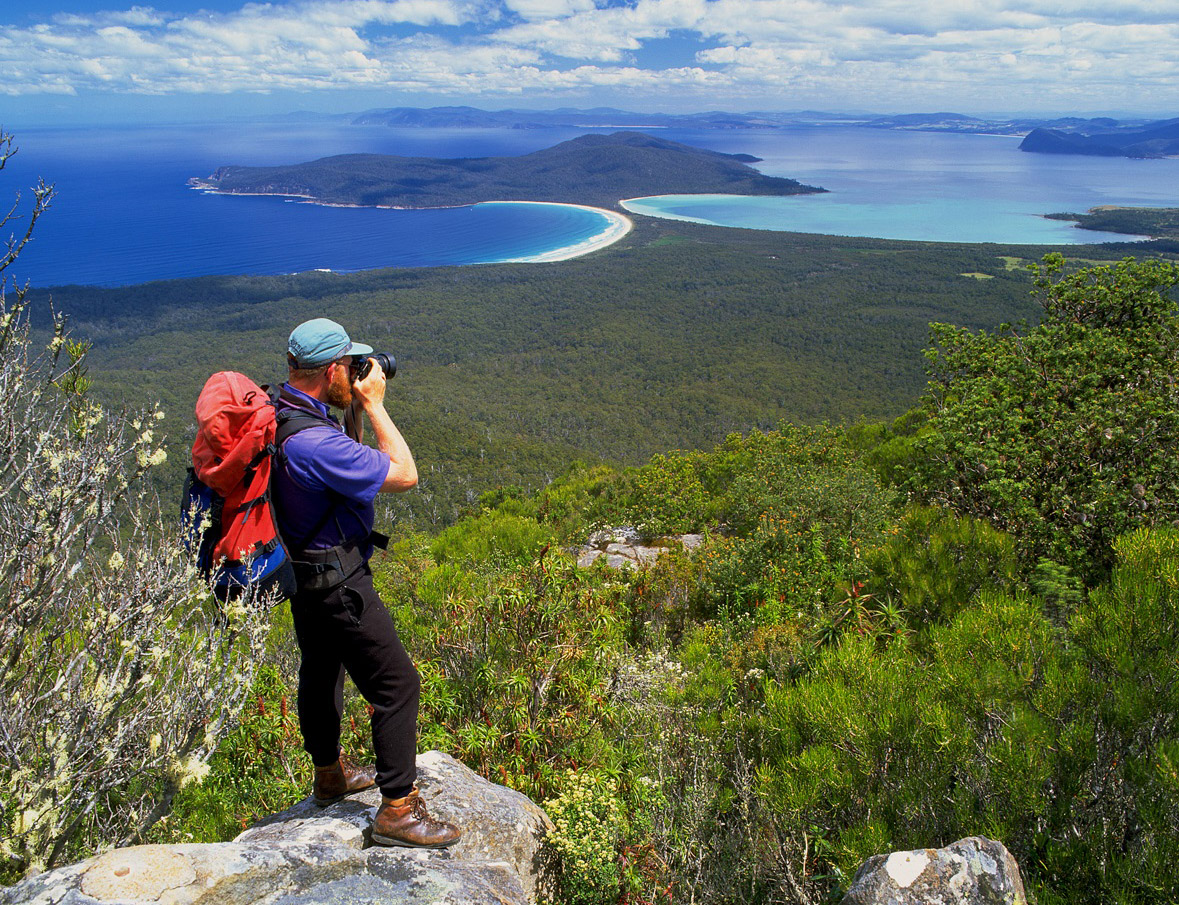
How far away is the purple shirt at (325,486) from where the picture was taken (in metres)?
1.91

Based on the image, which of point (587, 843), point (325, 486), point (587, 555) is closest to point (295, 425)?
point (325, 486)

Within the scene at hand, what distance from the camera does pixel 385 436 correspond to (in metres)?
2.17

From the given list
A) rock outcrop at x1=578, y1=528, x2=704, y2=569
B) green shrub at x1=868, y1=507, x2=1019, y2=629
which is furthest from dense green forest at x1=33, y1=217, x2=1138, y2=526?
green shrub at x1=868, y1=507, x2=1019, y2=629

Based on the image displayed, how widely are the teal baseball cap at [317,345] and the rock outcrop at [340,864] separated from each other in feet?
4.40

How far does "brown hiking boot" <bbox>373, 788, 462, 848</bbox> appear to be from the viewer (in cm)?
201

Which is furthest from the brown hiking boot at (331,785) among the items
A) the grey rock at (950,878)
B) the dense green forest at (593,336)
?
the dense green forest at (593,336)

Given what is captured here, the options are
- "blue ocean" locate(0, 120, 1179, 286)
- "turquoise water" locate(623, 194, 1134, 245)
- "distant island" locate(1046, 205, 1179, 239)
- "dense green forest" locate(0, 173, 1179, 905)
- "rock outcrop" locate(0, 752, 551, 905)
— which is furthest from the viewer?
"blue ocean" locate(0, 120, 1179, 286)

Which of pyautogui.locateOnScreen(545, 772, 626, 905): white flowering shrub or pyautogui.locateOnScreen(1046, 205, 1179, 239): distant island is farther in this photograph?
pyautogui.locateOnScreen(1046, 205, 1179, 239): distant island

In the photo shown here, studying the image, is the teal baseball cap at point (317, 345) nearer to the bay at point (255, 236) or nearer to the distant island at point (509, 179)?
the bay at point (255, 236)

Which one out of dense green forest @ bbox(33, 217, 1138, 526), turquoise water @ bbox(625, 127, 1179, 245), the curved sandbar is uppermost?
turquoise water @ bbox(625, 127, 1179, 245)

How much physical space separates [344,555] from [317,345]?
2.17ft

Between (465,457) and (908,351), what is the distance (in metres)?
43.4

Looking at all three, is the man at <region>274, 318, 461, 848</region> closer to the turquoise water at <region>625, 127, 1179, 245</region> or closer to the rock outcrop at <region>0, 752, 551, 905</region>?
the rock outcrop at <region>0, 752, 551, 905</region>

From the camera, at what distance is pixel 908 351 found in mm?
62625
